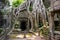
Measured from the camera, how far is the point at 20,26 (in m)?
34.2

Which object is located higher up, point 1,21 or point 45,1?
point 45,1

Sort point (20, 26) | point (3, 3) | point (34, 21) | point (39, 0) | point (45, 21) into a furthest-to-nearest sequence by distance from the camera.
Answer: point (20, 26) → point (34, 21) → point (39, 0) → point (3, 3) → point (45, 21)

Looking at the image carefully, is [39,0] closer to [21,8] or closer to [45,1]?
[45,1]

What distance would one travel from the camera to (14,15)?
28250 mm

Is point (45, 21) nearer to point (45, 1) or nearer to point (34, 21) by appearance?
point (45, 1)

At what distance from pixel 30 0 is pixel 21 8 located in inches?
103

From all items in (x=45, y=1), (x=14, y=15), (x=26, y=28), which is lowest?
(x=26, y=28)

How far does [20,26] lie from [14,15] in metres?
6.49

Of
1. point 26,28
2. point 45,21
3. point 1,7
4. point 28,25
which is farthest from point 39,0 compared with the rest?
point 26,28

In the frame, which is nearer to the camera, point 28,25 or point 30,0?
point 30,0

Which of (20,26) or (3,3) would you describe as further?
(20,26)

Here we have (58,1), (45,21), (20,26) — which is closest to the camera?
(58,1)

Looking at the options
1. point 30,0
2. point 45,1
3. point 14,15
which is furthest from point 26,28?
point 45,1

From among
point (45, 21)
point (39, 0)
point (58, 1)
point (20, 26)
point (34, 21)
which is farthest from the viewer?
point (20, 26)
